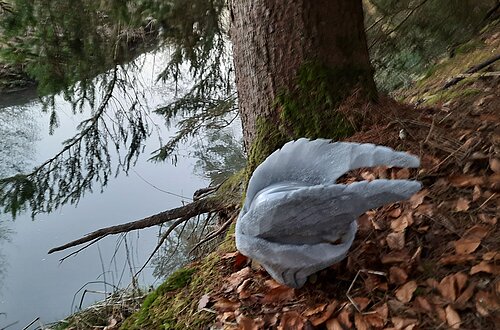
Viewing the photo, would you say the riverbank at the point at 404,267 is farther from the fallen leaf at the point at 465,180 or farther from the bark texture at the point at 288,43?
the bark texture at the point at 288,43

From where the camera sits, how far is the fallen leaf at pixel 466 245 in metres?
1.45

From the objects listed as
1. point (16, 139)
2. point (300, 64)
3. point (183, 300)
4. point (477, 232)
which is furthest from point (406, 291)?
point (16, 139)

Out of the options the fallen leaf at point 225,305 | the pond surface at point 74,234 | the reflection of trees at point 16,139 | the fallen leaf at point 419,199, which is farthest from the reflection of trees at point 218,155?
the fallen leaf at point 419,199

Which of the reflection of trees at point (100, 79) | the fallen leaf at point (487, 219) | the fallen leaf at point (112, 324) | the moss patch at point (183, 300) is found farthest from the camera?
the reflection of trees at point (100, 79)

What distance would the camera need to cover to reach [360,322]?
140cm

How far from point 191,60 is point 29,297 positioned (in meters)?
2.30

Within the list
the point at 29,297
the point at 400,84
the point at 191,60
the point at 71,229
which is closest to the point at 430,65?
the point at 400,84

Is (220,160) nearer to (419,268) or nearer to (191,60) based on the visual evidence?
(191,60)

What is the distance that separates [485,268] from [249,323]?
667 millimetres

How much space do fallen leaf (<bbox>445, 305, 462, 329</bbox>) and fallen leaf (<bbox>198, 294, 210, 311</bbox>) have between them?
0.80 metres

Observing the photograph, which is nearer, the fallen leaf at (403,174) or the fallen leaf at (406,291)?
the fallen leaf at (406,291)

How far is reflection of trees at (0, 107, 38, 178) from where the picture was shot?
17.2 feet

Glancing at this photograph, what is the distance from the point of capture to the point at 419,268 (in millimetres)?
1469

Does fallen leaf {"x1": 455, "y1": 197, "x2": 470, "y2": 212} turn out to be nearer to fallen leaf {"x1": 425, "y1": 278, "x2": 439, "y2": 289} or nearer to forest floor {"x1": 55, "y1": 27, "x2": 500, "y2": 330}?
forest floor {"x1": 55, "y1": 27, "x2": 500, "y2": 330}
